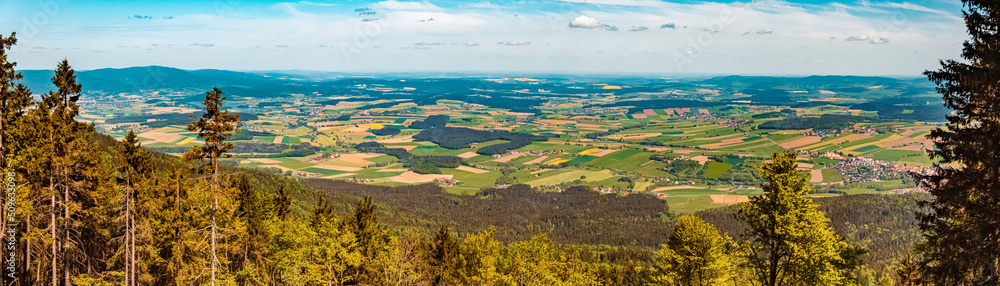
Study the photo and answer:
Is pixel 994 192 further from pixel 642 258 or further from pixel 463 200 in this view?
pixel 463 200

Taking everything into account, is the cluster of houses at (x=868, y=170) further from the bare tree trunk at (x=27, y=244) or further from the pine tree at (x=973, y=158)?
the bare tree trunk at (x=27, y=244)

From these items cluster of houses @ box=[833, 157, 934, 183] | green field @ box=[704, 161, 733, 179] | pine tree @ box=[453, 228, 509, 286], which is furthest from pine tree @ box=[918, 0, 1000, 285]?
green field @ box=[704, 161, 733, 179]

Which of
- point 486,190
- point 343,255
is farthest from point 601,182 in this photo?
point 343,255

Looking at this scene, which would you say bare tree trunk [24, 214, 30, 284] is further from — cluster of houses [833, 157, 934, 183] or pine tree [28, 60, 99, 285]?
cluster of houses [833, 157, 934, 183]

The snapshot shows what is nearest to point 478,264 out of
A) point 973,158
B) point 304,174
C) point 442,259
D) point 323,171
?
point 442,259

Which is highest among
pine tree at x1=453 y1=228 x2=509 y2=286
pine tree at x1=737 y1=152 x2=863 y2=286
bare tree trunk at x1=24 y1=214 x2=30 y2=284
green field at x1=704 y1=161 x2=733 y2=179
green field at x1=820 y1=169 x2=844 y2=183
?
pine tree at x1=737 y1=152 x2=863 y2=286
